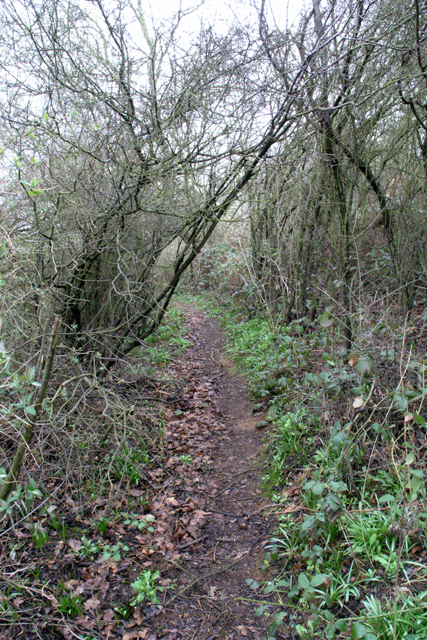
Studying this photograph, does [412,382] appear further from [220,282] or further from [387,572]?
[220,282]

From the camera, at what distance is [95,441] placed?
4.37m

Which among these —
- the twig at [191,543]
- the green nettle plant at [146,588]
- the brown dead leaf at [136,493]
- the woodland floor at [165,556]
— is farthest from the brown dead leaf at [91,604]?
the brown dead leaf at [136,493]

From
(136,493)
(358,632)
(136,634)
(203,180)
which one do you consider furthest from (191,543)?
(203,180)

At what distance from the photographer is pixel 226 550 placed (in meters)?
3.65

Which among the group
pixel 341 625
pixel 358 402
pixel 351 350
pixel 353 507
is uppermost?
pixel 351 350

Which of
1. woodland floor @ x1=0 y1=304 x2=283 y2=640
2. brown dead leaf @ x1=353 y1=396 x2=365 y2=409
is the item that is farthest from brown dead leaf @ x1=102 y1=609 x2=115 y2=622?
brown dead leaf @ x1=353 y1=396 x2=365 y2=409

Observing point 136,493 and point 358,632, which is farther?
point 136,493

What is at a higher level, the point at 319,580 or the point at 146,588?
the point at 319,580

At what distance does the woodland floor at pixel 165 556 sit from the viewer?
9.46ft

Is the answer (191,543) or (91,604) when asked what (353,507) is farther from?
(91,604)

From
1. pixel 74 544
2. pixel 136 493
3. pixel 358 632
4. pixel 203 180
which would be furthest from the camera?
pixel 203 180

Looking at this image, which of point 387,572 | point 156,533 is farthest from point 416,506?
point 156,533

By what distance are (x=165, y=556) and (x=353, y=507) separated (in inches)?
66.2

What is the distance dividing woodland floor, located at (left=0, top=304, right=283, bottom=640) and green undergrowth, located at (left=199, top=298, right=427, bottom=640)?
28cm
